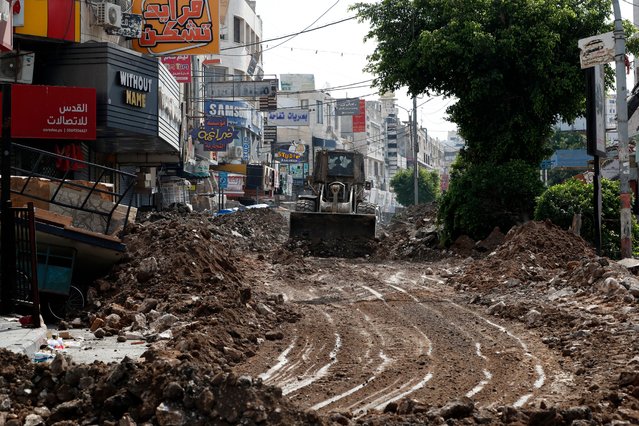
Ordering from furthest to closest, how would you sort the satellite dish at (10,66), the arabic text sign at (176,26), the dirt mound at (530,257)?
the arabic text sign at (176,26) → the satellite dish at (10,66) → the dirt mound at (530,257)

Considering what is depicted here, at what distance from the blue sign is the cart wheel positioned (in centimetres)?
5452

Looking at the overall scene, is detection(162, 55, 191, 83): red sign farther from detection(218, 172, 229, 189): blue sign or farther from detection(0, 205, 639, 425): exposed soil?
detection(218, 172, 229, 189): blue sign

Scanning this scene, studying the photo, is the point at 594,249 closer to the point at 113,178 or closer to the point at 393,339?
the point at 393,339

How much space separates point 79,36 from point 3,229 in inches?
690

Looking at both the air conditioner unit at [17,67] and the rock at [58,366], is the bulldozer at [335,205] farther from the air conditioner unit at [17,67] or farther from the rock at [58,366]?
the rock at [58,366]

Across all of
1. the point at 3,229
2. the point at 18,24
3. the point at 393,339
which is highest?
the point at 18,24

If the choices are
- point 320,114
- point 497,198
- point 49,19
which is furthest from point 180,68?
point 320,114

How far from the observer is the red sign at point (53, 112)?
2716 centimetres

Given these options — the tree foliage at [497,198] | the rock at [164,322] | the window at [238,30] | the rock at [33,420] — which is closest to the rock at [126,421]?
the rock at [33,420]

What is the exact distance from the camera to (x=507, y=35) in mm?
30547

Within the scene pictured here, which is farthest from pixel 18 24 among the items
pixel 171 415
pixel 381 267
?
pixel 171 415

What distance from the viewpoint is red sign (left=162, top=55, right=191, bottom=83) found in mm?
42406

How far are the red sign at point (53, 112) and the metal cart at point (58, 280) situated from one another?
13316 millimetres

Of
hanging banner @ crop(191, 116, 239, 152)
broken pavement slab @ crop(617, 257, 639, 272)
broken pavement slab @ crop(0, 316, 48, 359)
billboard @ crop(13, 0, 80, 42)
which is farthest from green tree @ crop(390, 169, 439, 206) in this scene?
broken pavement slab @ crop(0, 316, 48, 359)
